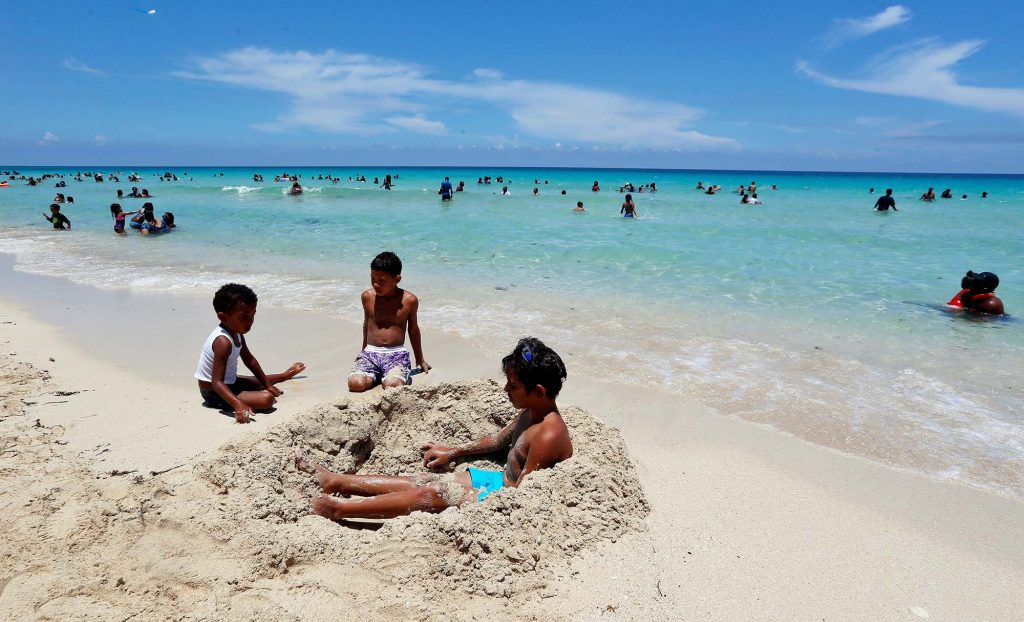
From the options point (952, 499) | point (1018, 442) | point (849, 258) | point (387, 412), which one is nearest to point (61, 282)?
point (387, 412)

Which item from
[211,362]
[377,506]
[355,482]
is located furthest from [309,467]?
[211,362]

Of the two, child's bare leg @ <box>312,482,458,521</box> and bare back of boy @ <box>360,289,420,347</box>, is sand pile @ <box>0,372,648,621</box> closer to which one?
child's bare leg @ <box>312,482,458,521</box>

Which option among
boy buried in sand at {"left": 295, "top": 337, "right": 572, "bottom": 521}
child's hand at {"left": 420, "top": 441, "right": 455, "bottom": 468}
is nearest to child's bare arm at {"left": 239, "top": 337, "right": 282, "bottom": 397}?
boy buried in sand at {"left": 295, "top": 337, "right": 572, "bottom": 521}

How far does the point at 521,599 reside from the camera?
2.52 m

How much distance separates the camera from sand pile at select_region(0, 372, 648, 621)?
239 centimetres

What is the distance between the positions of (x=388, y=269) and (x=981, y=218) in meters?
29.4

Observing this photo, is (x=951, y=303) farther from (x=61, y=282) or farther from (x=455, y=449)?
(x=61, y=282)

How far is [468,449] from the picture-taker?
146 inches

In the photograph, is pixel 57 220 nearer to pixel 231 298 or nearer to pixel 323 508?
pixel 231 298

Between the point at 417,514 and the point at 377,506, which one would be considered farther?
the point at 377,506

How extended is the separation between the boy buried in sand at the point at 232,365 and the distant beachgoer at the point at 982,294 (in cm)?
922

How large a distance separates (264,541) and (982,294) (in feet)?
31.5

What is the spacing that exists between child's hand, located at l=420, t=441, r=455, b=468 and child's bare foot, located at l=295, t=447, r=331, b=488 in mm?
652

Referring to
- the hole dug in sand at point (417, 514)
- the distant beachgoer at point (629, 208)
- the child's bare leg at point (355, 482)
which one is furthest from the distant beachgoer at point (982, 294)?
→ the distant beachgoer at point (629, 208)
